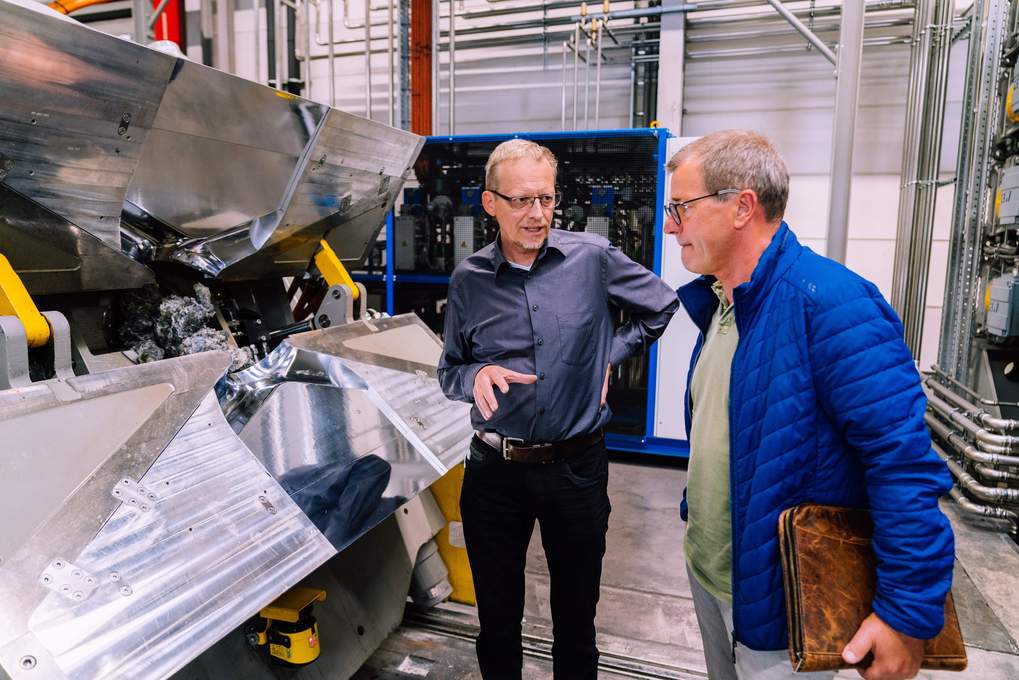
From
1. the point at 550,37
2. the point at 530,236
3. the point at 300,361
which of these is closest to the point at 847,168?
the point at 530,236

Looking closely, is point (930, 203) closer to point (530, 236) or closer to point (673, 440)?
point (673, 440)

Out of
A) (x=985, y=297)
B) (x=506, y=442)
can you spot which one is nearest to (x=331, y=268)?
(x=506, y=442)

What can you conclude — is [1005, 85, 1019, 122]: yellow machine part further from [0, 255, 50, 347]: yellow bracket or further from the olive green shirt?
[0, 255, 50, 347]: yellow bracket

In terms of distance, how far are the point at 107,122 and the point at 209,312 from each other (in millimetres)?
738

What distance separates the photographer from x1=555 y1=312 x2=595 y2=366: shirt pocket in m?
1.62

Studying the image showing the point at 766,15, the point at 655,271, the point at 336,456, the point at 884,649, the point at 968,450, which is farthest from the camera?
the point at 766,15

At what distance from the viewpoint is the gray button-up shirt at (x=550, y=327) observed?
160 cm

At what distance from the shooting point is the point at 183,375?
1.33 meters

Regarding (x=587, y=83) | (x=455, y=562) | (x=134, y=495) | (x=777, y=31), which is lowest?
(x=455, y=562)

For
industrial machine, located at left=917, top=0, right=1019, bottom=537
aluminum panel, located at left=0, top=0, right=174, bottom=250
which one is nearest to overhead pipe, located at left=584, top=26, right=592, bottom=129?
industrial machine, located at left=917, top=0, right=1019, bottom=537

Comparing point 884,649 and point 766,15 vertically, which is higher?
point 766,15

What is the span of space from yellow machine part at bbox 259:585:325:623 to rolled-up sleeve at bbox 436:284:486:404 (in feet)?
1.87

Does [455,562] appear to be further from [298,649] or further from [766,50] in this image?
[766,50]

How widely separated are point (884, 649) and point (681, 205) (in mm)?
682
